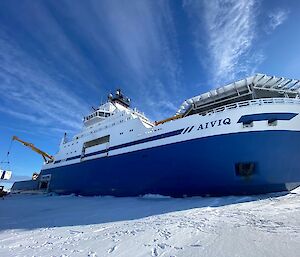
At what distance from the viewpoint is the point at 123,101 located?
31.8 metres

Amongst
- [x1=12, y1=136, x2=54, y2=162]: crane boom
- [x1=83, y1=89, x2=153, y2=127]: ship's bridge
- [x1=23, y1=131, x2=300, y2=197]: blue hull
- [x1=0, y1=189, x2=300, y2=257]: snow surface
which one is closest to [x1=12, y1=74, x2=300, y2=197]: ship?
[x1=23, y1=131, x2=300, y2=197]: blue hull

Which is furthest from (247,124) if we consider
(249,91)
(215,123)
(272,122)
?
(249,91)

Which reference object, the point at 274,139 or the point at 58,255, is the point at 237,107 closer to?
the point at 274,139

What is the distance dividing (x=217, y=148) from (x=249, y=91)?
4.90m

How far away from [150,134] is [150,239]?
37.6 feet

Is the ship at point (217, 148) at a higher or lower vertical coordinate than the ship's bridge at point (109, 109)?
lower

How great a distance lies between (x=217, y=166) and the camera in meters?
12.5

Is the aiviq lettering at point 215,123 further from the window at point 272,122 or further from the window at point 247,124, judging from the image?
the window at point 272,122

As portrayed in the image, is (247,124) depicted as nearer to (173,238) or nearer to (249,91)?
(249,91)

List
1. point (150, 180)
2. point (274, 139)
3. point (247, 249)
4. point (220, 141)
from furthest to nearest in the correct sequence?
point (150, 180), point (220, 141), point (274, 139), point (247, 249)

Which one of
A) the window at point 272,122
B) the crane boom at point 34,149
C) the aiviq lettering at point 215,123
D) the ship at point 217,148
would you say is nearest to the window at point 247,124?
the ship at point 217,148

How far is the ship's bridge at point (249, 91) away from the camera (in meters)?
13.7

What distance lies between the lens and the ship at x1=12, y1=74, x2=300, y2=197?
11820mm

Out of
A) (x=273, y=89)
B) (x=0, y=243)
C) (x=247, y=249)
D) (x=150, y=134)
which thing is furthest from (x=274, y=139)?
(x=0, y=243)
